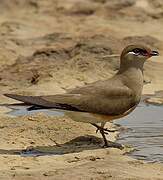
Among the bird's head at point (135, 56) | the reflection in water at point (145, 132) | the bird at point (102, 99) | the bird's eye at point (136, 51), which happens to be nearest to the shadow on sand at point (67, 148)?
the bird at point (102, 99)

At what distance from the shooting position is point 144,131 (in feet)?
33.0

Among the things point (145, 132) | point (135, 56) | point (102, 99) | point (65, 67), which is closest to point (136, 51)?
point (135, 56)

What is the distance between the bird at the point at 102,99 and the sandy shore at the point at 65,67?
0.42m

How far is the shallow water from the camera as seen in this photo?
9055mm

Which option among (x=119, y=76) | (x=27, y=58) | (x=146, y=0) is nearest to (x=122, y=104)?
(x=119, y=76)

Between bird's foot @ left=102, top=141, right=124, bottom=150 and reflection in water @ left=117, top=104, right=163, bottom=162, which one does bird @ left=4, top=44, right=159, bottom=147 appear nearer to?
bird's foot @ left=102, top=141, right=124, bottom=150

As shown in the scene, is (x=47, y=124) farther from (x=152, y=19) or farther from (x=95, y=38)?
(x=152, y=19)

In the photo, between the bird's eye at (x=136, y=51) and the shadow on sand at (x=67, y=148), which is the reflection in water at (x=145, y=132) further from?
the bird's eye at (x=136, y=51)

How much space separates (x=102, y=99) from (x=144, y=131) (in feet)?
3.52

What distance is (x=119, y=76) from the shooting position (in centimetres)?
959

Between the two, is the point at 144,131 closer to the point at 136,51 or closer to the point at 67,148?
the point at 136,51

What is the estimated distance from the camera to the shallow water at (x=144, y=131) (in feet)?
29.7

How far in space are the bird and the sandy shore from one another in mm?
418

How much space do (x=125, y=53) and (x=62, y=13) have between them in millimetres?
10820
